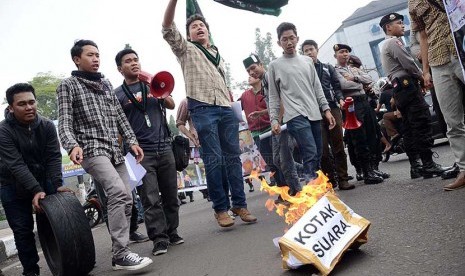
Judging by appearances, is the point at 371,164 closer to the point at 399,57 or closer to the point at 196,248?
the point at 399,57

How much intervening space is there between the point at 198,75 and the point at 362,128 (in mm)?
2719

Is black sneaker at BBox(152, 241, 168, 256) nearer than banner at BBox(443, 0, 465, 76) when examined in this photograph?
No

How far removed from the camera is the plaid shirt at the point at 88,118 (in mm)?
3514

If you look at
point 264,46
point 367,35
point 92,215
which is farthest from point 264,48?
point 92,215

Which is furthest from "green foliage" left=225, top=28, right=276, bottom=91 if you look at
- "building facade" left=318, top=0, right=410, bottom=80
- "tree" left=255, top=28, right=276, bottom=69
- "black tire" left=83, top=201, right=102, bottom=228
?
"black tire" left=83, top=201, right=102, bottom=228

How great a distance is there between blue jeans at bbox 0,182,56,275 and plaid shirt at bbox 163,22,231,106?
197 centimetres

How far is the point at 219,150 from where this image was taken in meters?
4.36

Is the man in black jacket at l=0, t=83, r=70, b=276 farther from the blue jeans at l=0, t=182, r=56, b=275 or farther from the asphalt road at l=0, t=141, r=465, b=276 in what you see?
the asphalt road at l=0, t=141, r=465, b=276

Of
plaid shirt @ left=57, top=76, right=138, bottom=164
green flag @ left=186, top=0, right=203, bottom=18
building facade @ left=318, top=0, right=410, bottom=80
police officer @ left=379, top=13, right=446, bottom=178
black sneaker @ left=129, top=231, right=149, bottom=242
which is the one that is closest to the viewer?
plaid shirt @ left=57, top=76, right=138, bottom=164

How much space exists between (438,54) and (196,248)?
2.95 meters

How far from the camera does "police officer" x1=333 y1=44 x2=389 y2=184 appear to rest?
5.75 meters

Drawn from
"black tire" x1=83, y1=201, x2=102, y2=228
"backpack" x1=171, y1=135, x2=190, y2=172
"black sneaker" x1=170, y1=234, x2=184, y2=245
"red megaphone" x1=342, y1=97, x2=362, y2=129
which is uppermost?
"backpack" x1=171, y1=135, x2=190, y2=172

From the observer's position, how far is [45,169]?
4.07 metres

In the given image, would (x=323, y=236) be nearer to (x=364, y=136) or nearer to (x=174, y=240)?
(x=174, y=240)
